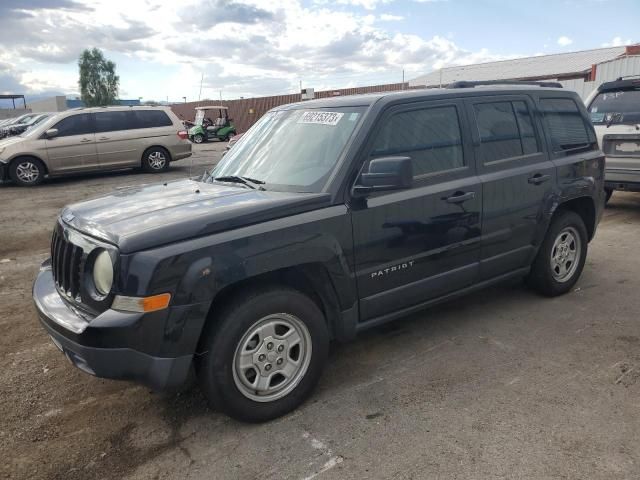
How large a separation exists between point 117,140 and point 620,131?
11.4 metres

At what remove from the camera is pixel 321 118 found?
12.3 feet

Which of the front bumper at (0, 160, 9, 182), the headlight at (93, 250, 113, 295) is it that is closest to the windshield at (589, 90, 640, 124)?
the headlight at (93, 250, 113, 295)

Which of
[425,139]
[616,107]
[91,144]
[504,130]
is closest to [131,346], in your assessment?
[425,139]

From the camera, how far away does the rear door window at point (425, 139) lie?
3541 millimetres

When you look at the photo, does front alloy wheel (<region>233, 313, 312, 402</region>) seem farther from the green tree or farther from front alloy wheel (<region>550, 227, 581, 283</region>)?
the green tree

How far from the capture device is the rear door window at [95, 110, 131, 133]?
528 inches

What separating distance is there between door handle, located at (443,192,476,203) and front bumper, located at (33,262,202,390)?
198 cm

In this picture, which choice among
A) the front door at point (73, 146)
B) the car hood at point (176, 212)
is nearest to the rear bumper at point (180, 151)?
the front door at point (73, 146)

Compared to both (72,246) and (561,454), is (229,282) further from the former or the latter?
(561,454)

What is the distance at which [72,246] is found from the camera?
3.03 metres

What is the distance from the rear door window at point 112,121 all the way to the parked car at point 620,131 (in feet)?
36.2

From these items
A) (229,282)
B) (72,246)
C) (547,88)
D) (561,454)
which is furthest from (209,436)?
(547,88)

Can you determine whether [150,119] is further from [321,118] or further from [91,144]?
[321,118]

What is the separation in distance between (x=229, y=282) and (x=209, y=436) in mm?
930
